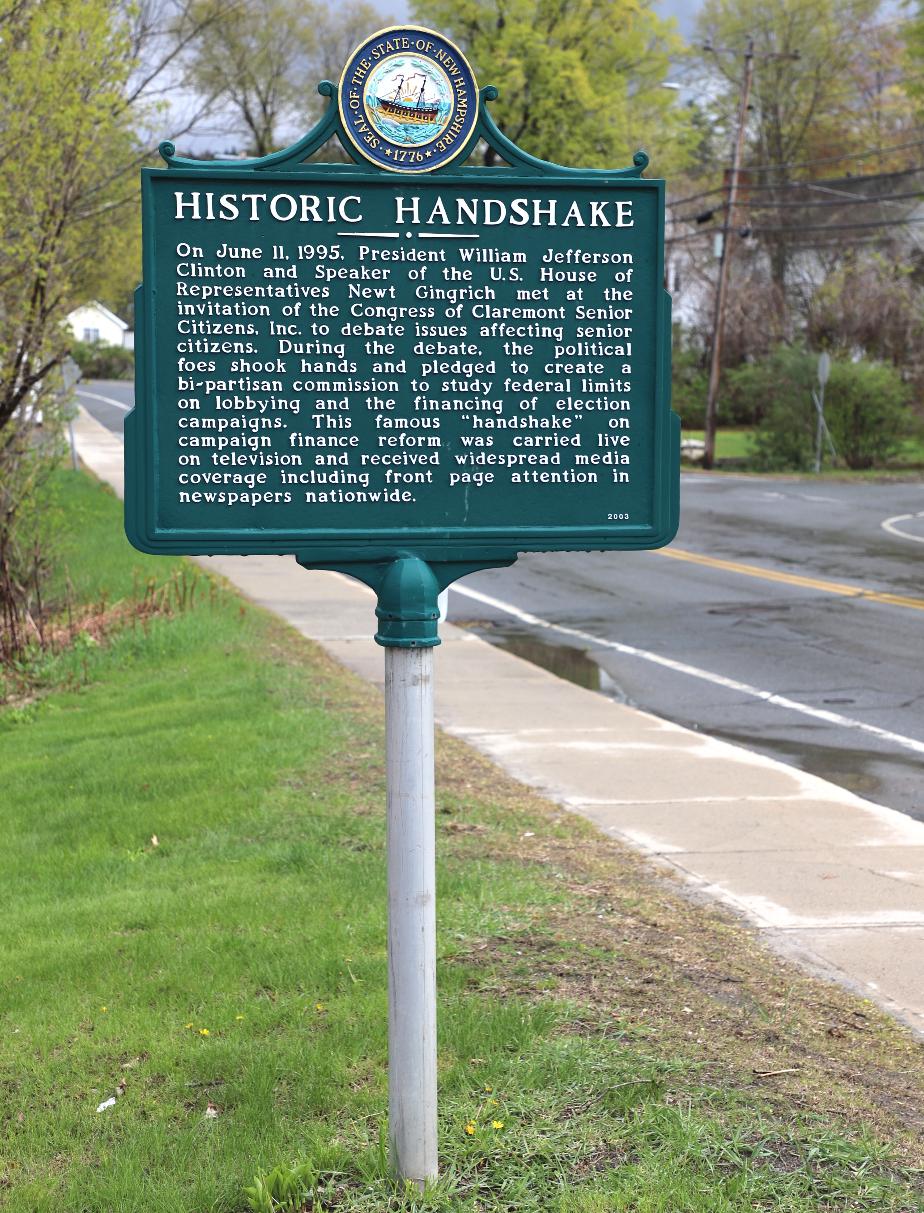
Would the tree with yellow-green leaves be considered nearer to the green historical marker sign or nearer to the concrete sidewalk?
the concrete sidewalk

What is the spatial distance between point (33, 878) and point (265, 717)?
9.75ft

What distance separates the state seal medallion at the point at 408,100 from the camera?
12.7ft

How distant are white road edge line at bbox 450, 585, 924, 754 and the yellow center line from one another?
47.5 inches

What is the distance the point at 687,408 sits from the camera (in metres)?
50.8

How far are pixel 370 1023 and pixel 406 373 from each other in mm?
2115

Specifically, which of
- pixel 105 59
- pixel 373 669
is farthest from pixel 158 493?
pixel 105 59

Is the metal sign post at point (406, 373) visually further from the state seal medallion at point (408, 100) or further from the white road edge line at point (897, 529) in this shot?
the white road edge line at point (897, 529)

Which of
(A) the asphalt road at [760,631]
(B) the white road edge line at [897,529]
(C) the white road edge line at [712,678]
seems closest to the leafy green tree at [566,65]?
(B) the white road edge line at [897,529]

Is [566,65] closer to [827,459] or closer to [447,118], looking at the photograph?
[827,459]

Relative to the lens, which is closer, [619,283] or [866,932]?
[619,283]

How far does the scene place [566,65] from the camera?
48031 mm

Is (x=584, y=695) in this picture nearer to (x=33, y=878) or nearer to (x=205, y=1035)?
(x=33, y=878)

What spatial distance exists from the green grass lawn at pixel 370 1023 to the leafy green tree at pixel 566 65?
42.4m

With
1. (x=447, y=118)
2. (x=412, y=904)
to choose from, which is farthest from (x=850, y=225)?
(x=412, y=904)
